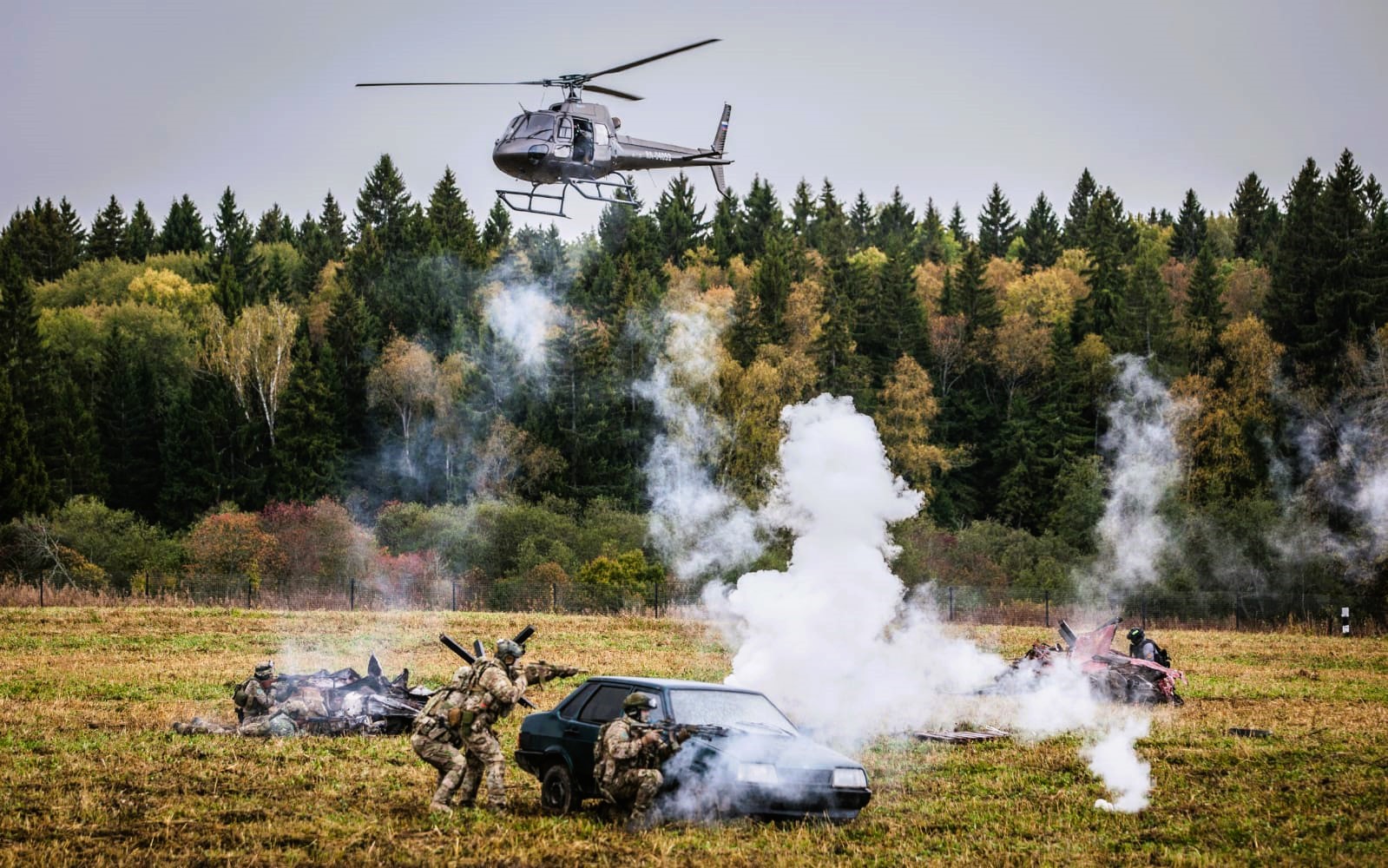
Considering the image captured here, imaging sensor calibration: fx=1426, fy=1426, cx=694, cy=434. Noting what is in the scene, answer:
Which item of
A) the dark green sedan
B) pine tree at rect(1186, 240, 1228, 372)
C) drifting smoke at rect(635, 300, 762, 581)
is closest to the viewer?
the dark green sedan

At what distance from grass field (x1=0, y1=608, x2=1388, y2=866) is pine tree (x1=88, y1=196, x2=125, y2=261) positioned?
9779 cm

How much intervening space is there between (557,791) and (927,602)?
36250 mm

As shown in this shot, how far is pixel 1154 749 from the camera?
18.1m

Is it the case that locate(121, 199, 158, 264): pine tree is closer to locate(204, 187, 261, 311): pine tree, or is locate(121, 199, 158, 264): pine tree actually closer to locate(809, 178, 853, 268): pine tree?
locate(204, 187, 261, 311): pine tree

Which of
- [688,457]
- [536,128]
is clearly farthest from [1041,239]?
[536,128]

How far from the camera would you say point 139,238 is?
11612 cm

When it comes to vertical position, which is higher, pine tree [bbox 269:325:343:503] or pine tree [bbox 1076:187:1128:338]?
pine tree [bbox 1076:187:1128:338]

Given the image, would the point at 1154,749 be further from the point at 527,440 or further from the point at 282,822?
the point at 527,440

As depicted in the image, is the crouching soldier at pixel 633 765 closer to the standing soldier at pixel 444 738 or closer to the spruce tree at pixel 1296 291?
the standing soldier at pixel 444 738

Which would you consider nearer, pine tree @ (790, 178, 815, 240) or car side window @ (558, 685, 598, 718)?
car side window @ (558, 685, 598, 718)

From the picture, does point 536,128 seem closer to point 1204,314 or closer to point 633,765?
point 633,765

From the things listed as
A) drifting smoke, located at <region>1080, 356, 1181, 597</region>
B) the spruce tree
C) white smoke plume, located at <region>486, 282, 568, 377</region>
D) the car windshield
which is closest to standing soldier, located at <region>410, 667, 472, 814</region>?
the car windshield

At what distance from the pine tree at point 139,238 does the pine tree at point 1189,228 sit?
88.1 metres

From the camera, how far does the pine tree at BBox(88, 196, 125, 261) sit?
115500 mm
